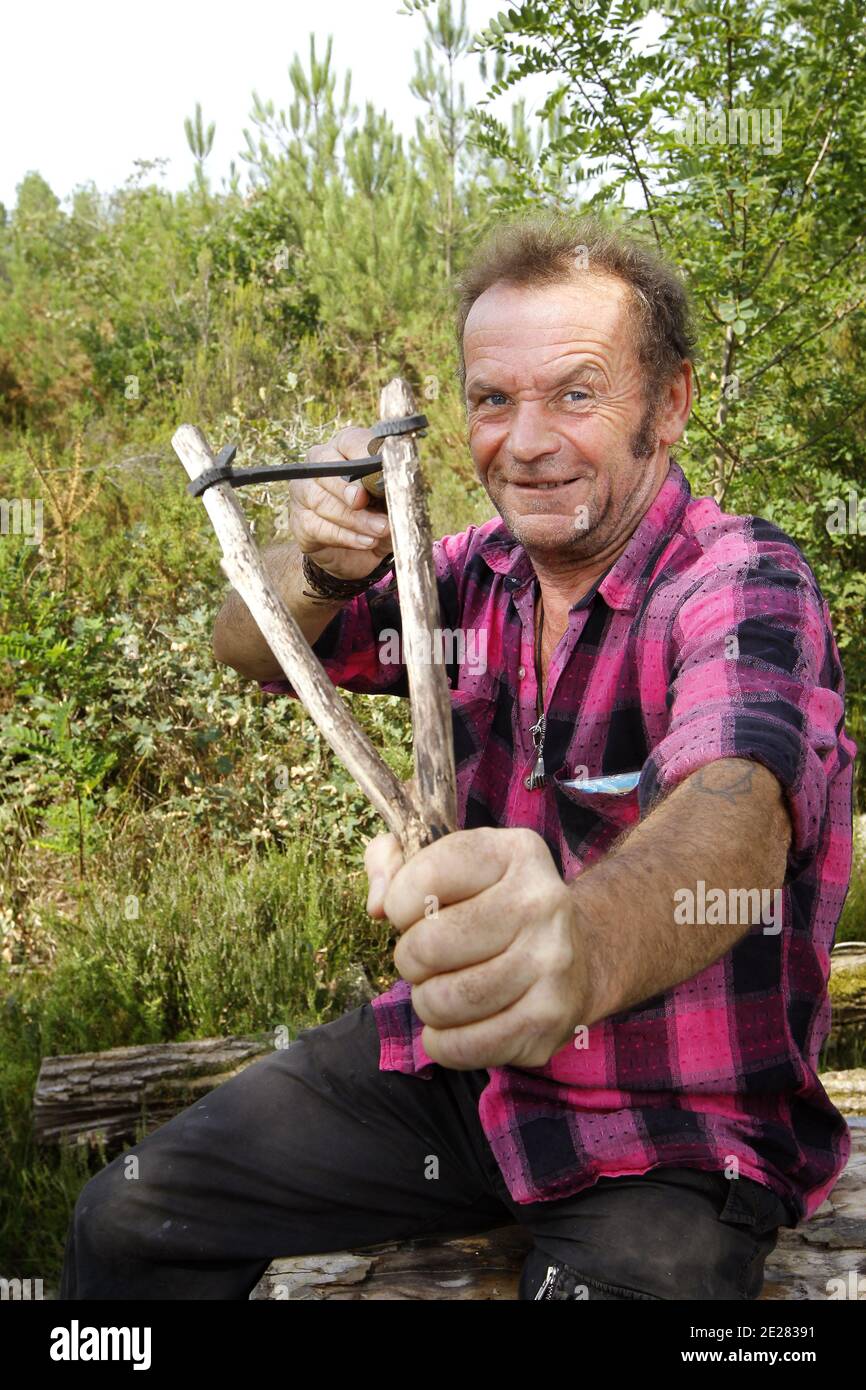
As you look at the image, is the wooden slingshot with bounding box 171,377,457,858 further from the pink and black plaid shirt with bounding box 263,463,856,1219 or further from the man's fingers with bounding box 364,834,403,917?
the pink and black plaid shirt with bounding box 263,463,856,1219

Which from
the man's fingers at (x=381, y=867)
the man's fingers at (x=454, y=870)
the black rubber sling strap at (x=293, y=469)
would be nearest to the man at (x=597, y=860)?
the man's fingers at (x=381, y=867)

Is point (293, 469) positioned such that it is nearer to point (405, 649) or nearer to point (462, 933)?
point (405, 649)

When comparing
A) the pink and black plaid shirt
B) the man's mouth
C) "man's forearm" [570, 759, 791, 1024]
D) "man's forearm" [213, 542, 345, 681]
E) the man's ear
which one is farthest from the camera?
"man's forearm" [213, 542, 345, 681]

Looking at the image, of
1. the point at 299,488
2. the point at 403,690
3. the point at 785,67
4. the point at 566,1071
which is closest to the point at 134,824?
the point at 403,690

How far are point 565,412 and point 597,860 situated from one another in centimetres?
86

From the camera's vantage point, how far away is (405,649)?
4.71ft

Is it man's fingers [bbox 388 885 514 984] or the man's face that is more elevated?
the man's face

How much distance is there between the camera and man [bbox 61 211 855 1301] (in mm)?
1604

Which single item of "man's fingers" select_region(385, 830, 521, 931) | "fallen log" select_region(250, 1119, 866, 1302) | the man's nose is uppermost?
the man's nose

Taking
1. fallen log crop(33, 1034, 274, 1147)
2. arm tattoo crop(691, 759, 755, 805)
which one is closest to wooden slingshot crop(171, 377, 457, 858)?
arm tattoo crop(691, 759, 755, 805)

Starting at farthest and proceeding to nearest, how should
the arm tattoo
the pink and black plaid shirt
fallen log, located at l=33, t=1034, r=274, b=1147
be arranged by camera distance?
fallen log, located at l=33, t=1034, r=274, b=1147 → the pink and black plaid shirt → the arm tattoo

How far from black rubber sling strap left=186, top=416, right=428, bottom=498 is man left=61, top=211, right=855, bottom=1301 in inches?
12.3

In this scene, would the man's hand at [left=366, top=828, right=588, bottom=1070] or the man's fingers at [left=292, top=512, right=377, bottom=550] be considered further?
the man's fingers at [left=292, top=512, right=377, bottom=550]

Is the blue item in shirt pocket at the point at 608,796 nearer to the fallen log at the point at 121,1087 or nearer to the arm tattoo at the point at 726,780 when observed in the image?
the arm tattoo at the point at 726,780
